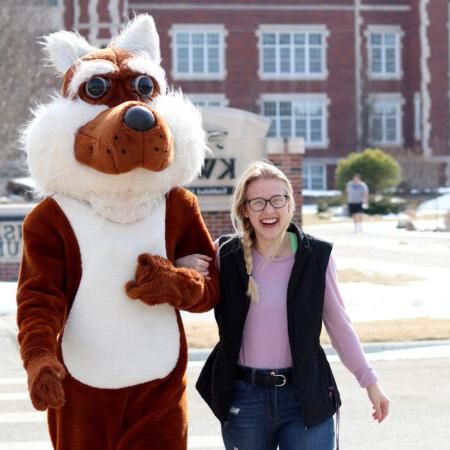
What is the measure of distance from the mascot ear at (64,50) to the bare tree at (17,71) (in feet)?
86.9

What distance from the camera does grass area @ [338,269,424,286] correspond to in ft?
54.2

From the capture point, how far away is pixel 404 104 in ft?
171

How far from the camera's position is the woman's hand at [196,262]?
13.8 ft

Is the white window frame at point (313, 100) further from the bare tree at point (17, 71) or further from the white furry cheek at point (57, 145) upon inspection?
the white furry cheek at point (57, 145)

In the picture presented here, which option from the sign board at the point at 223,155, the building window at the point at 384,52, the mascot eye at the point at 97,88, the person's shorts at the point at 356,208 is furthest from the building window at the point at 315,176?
the mascot eye at the point at 97,88

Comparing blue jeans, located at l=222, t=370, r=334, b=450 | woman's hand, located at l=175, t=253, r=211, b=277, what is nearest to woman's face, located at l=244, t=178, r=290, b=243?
woman's hand, located at l=175, t=253, r=211, b=277

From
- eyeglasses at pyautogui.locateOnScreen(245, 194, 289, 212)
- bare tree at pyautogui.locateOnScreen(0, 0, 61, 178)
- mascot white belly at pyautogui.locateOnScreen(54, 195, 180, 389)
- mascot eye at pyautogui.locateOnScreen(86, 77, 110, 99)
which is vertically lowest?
mascot white belly at pyautogui.locateOnScreen(54, 195, 180, 389)

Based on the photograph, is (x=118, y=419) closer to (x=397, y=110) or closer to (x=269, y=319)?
(x=269, y=319)

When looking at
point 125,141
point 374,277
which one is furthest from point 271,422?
point 374,277

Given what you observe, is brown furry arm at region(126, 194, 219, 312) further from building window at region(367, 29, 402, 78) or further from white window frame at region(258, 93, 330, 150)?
building window at region(367, 29, 402, 78)

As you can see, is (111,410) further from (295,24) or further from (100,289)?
(295,24)

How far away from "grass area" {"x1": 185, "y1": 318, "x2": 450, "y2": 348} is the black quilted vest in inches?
252

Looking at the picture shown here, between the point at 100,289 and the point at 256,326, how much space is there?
61 cm

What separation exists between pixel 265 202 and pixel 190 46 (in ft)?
154
